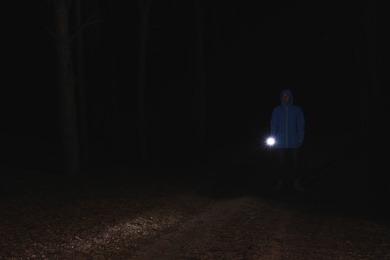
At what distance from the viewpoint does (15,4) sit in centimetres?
2809

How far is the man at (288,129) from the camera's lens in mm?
10109

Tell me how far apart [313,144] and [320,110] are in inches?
507

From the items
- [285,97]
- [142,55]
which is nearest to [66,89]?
[142,55]

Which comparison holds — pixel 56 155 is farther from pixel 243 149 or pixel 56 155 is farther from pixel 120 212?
pixel 120 212

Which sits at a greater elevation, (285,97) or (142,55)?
(142,55)

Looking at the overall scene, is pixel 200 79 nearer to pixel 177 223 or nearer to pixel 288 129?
pixel 288 129

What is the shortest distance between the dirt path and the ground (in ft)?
0.05

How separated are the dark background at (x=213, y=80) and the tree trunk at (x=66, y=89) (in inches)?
177

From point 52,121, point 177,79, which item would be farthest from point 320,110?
point 52,121

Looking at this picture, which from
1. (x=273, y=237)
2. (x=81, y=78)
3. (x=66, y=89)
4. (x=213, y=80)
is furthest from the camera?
(x=213, y=80)

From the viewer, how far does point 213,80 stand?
38688mm

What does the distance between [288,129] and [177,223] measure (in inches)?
177

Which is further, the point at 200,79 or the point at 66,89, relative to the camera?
the point at 200,79

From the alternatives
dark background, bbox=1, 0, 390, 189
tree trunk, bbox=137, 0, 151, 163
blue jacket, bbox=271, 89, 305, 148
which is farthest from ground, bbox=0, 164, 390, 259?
tree trunk, bbox=137, 0, 151, 163
